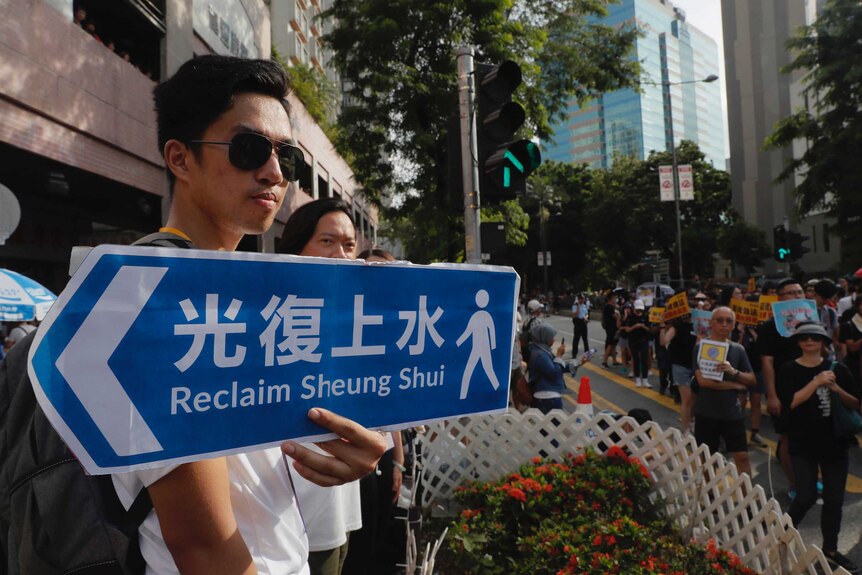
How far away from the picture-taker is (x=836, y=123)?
23.4 meters

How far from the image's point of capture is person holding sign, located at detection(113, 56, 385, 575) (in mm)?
1181

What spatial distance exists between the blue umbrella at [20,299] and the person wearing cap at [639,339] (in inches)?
393

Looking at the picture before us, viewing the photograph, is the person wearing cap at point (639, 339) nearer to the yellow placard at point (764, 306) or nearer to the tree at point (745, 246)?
the yellow placard at point (764, 306)

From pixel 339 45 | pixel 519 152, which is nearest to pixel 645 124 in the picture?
pixel 339 45

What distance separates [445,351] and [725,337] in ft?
17.8

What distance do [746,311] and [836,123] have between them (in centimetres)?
1957

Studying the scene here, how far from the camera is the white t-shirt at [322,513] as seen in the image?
199 centimetres

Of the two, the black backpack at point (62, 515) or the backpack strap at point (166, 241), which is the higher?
the backpack strap at point (166, 241)

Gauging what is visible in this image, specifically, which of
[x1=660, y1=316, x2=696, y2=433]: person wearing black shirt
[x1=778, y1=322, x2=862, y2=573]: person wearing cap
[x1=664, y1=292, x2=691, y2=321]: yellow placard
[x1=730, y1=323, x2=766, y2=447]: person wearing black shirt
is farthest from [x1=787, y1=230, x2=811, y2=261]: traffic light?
[x1=778, y1=322, x2=862, y2=573]: person wearing cap

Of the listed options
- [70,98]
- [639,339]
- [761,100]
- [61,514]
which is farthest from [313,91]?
[761,100]

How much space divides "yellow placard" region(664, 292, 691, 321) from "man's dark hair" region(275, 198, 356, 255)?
6.86m

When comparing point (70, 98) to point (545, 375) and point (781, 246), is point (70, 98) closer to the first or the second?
point (545, 375)

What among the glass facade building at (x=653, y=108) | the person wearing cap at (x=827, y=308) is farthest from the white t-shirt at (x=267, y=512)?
the glass facade building at (x=653, y=108)

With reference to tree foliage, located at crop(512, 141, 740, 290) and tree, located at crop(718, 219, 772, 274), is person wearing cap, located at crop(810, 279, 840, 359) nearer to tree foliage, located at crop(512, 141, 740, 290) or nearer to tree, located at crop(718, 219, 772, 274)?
tree foliage, located at crop(512, 141, 740, 290)
